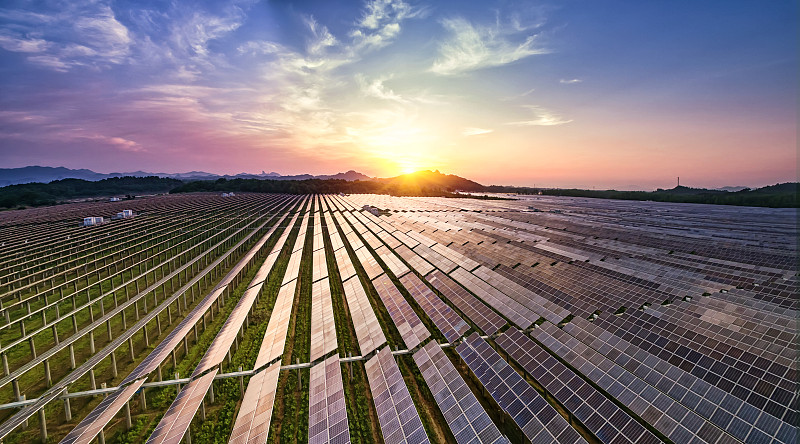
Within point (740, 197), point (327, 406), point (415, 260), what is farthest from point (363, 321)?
point (740, 197)

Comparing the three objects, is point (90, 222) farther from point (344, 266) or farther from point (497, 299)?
point (497, 299)

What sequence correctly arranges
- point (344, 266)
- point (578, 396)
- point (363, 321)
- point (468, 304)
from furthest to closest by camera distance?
point (344, 266) < point (468, 304) < point (363, 321) < point (578, 396)

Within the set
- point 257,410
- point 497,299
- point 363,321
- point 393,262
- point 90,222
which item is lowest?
point 257,410

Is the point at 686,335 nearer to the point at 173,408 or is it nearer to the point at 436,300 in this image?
the point at 436,300

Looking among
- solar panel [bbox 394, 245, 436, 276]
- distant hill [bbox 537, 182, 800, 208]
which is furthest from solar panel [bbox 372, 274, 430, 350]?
distant hill [bbox 537, 182, 800, 208]

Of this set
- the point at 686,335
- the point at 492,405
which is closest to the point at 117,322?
the point at 492,405

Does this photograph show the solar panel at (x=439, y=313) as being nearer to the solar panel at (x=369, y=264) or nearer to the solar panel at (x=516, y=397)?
the solar panel at (x=516, y=397)

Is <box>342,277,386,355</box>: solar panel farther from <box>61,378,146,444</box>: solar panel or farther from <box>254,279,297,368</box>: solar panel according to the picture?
<box>61,378,146,444</box>: solar panel

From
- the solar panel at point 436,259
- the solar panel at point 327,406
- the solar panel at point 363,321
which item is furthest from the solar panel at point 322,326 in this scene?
the solar panel at point 436,259
